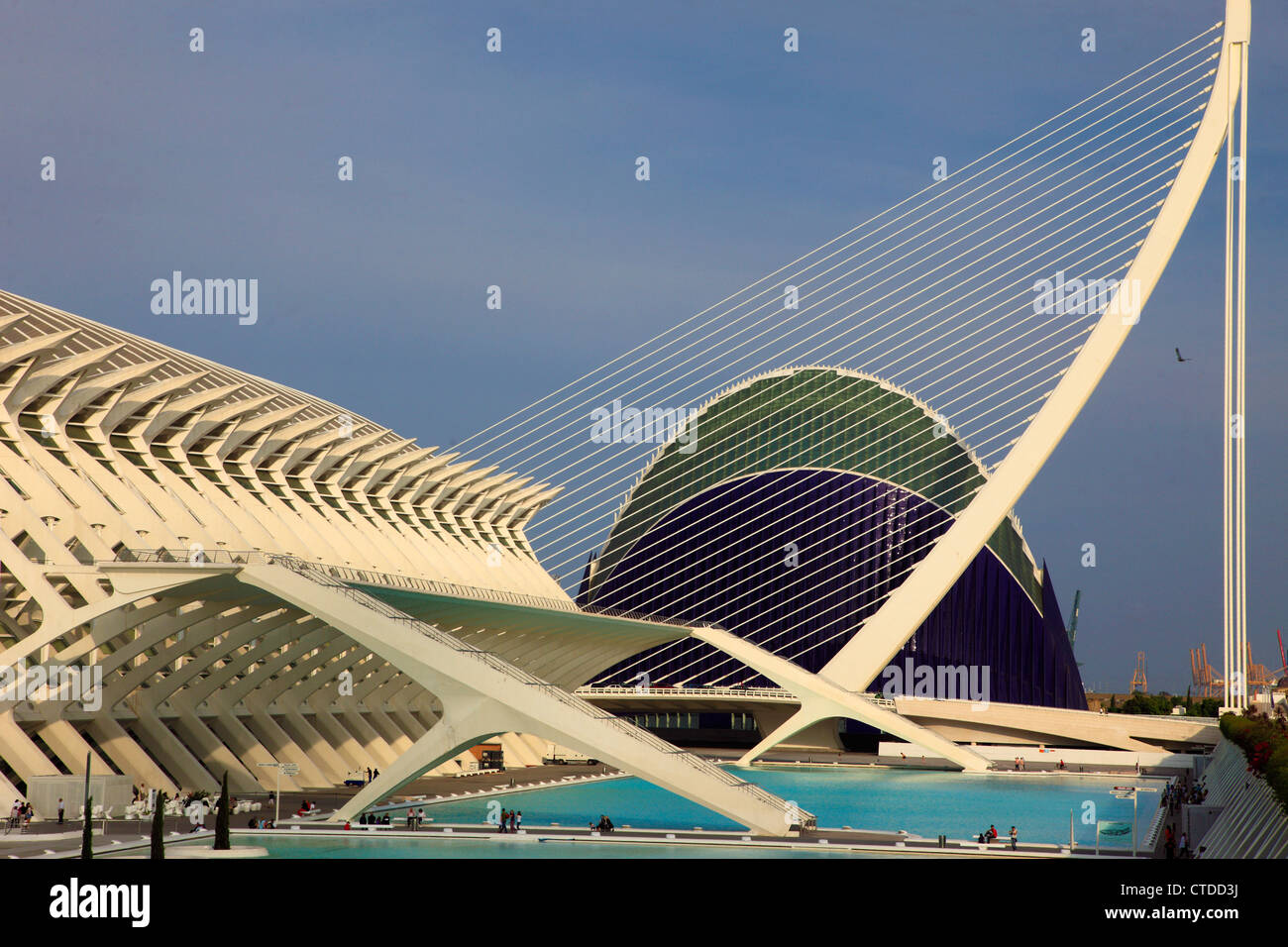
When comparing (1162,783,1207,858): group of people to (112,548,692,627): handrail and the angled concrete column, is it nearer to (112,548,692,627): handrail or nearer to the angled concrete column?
Answer: the angled concrete column

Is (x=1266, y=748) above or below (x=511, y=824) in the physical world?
above

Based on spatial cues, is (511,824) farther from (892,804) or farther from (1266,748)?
(1266,748)

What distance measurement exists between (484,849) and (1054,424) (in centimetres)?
2664

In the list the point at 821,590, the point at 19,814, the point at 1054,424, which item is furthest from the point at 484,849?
the point at 821,590

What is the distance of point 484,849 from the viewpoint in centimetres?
2439

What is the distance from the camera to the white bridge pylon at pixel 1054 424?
4375 centimetres

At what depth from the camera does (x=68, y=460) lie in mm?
29906

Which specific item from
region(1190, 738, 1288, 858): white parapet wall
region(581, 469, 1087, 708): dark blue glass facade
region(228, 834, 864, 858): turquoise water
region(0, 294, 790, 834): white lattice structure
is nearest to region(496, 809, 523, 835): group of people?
region(228, 834, 864, 858): turquoise water

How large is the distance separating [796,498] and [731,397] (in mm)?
7916

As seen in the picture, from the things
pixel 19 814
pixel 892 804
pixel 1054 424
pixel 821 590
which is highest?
pixel 1054 424

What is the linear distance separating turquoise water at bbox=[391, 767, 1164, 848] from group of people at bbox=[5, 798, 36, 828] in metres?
7.53

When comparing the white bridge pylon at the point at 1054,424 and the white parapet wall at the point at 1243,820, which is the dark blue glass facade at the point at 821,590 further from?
the white parapet wall at the point at 1243,820
